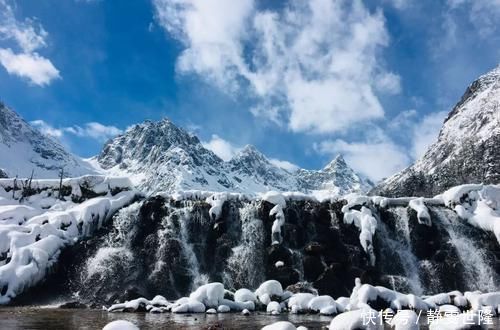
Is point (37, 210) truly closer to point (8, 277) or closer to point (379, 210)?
point (8, 277)

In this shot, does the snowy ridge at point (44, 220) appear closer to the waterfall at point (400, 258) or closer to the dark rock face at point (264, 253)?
the dark rock face at point (264, 253)

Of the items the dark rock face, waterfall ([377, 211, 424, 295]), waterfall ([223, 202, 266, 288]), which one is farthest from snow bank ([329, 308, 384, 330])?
waterfall ([377, 211, 424, 295])

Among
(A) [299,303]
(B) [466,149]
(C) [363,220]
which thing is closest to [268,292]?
(A) [299,303]

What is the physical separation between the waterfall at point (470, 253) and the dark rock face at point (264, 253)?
0.11 meters

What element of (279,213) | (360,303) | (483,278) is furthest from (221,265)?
(483,278)

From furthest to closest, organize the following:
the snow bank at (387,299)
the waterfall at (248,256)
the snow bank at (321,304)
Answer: the waterfall at (248,256), the snow bank at (387,299), the snow bank at (321,304)

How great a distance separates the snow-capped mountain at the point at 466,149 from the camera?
11531 cm

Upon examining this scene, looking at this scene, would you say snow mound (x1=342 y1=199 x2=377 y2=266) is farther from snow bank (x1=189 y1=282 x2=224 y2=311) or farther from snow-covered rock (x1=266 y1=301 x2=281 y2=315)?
snow bank (x1=189 y1=282 x2=224 y2=311)

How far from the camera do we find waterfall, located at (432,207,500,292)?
52.6 m

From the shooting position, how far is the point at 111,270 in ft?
168

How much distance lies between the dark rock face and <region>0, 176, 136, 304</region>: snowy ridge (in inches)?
76.9

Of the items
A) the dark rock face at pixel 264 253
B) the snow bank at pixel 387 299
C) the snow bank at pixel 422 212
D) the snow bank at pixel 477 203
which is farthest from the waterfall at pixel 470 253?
the snow bank at pixel 387 299

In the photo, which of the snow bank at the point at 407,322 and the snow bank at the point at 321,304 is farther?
the snow bank at the point at 321,304

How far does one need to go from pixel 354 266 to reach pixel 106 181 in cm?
3346
